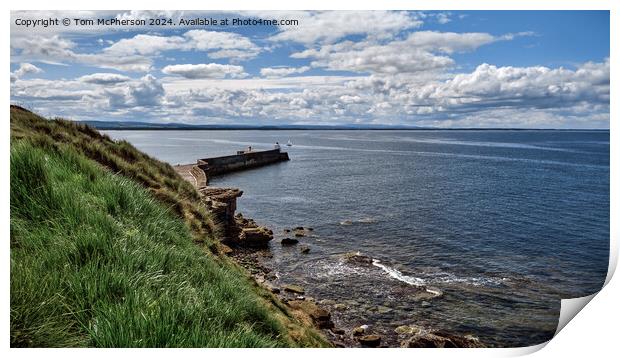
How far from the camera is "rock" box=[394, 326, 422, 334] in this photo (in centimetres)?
1514

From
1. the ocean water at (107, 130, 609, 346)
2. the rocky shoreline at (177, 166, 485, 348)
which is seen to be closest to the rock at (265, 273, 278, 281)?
the rocky shoreline at (177, 166, 485, 348)

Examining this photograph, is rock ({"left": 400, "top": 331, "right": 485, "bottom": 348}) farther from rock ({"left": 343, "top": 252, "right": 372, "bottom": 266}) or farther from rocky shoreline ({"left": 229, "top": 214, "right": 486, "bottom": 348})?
rock ({"left": 343, "top": 252, "right": 372, "bottom": 266})

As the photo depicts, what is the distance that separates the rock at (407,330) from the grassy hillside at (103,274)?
7.63m

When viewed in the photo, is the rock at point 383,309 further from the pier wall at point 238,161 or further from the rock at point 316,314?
the pier wall at point 238,161

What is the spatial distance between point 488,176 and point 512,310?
38667mm

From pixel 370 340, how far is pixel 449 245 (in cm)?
1305

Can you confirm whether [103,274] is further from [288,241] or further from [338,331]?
[288,241]

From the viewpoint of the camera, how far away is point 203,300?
5387 millimetres

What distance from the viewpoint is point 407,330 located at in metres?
15.3

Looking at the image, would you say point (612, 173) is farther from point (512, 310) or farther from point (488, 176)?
point (488, 176)

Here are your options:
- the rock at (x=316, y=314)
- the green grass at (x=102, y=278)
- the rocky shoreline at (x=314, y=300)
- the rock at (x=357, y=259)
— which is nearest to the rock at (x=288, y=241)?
the rocky shoreline at (x=314, y=300)

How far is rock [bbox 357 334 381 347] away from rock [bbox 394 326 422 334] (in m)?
1.10

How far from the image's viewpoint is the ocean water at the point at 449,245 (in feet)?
56.0

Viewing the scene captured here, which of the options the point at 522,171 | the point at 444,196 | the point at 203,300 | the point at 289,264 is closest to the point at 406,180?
the point at 444,196
